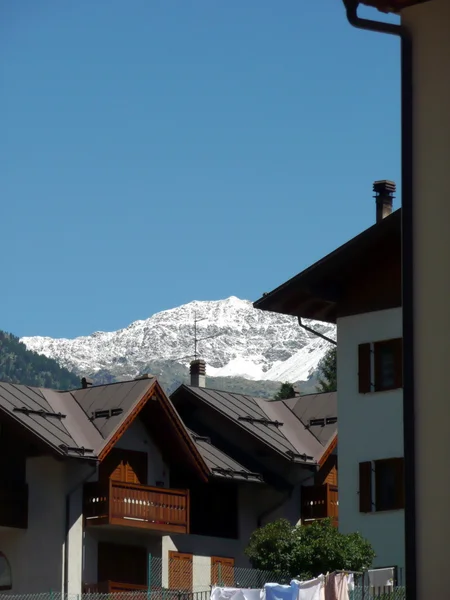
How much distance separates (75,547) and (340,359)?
8.84 m

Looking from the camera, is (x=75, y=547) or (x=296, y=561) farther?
(x=75, y=547)

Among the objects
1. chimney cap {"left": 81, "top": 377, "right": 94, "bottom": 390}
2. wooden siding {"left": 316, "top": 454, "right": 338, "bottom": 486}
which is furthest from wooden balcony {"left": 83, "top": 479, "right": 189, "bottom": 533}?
chimney cap {"left": 81, "top": 377, "right": 94, "bottom": 390}

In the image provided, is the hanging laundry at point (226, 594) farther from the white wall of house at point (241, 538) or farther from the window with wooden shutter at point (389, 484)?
the white wall of house at point (241, 538)

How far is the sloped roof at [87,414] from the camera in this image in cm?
3744

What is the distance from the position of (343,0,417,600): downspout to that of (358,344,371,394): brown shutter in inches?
734

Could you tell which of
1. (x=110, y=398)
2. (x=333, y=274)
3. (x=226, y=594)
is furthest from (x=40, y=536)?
(x=226, y=594)

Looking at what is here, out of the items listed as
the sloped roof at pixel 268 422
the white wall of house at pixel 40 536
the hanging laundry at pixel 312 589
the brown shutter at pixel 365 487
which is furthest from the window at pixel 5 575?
the hanging laundry at pixel 312 589

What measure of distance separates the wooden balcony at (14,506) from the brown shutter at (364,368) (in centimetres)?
950

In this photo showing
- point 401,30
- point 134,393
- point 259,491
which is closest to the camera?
point 401,30

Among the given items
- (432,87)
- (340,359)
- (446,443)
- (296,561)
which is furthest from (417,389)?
(340,359)

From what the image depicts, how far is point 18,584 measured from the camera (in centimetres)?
3697

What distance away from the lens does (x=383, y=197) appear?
121 ft

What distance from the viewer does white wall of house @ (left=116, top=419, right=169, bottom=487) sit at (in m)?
39.8

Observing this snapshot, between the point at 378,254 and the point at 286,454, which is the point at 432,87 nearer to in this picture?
the point at 378,254
